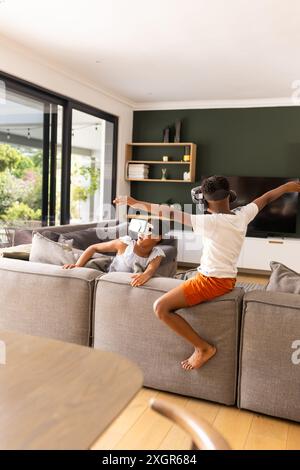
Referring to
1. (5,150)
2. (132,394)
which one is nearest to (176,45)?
(5,150)

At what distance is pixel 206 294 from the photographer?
232 centimetres

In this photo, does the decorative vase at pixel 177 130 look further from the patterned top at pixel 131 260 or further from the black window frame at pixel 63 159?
the patterned top at pixel 131 260

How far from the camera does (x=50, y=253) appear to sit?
9.69 feet

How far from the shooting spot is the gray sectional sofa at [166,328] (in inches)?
87.6

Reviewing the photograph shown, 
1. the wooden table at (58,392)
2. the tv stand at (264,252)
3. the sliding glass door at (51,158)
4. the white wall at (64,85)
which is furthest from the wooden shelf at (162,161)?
the wooden table at (58,392)

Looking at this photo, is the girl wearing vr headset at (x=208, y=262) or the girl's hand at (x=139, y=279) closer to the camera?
the girl wearing vr headset at (x=208, y=262)

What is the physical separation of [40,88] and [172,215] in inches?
137

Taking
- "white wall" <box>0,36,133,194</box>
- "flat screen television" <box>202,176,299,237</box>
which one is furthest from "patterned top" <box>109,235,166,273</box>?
"flat screen television" <box>202,176,299,237</box>

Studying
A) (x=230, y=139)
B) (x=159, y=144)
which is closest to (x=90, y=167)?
(x=159, y=144)

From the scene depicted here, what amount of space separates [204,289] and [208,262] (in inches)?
6.1

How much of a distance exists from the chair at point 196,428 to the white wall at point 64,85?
4306 mm

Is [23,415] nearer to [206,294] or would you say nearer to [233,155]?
[206,294]

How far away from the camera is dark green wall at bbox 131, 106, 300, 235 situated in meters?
6.50

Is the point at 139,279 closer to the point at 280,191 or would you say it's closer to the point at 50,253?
the point at 50,253
